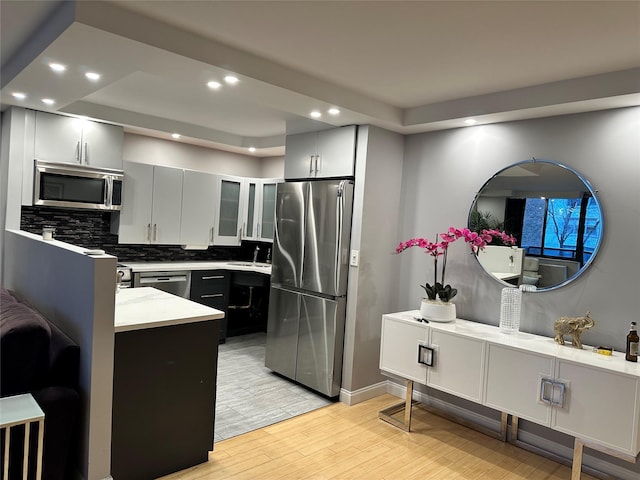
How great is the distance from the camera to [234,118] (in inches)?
173

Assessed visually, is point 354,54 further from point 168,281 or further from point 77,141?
point 168,281

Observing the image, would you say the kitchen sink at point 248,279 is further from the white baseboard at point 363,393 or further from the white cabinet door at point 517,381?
the white cabinet door at point 517,381

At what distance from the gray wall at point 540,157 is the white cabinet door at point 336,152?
585mm

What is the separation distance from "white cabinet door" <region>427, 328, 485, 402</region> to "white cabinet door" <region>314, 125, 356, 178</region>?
1.53 meters

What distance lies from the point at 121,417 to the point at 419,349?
197cm

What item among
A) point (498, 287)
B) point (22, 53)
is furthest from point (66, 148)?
point (498, 287)

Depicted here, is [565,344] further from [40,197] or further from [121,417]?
[40,197]

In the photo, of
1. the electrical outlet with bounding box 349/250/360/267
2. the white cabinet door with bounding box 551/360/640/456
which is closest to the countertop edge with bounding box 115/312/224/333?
the electrical outlet with bounding box 349/250/360/267

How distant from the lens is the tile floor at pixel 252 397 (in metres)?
3.22

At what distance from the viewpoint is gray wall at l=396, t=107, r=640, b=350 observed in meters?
2.71

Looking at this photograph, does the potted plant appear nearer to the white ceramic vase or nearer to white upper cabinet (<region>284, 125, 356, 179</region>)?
the white ceramic vase

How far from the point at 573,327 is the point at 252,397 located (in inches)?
97.9

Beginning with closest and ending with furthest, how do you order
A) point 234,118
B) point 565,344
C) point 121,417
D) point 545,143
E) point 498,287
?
point 121,417 < point 565,344 < point 545,143 < point 498,287 < point 234,118

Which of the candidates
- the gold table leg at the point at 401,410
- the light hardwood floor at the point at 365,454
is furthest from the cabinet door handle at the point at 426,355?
the light hardwood floor at the point at 365,454
